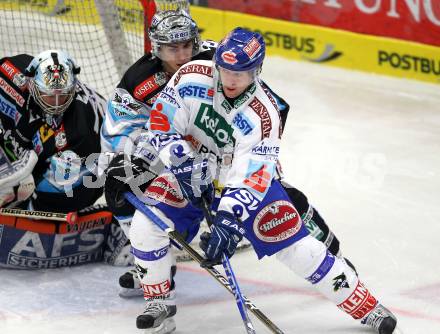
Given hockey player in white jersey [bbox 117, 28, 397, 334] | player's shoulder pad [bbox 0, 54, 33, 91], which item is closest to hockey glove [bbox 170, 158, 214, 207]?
hockey player in white jersey [bbox 117, 28, 397, 334]

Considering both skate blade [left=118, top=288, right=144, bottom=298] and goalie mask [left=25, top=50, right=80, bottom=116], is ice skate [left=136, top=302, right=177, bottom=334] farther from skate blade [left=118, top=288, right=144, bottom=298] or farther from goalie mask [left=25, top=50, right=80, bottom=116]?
goalie mask [left=25, top=50, right=80, bottom=116]

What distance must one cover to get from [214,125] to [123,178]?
0.42m

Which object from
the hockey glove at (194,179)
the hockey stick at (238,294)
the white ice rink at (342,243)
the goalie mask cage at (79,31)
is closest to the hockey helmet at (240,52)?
the hockey glove at (194,179)

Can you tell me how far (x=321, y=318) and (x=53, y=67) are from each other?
1.54 m

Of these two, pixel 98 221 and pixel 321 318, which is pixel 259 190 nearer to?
pixel 321 318

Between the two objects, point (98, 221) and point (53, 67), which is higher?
point (53, 67)

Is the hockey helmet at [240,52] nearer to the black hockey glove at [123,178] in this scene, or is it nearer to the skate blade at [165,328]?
the black hockey glove at [123,178]

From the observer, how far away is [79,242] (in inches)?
178

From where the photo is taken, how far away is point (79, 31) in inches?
262

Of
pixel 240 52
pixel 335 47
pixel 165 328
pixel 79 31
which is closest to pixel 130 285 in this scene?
pixel 165 328

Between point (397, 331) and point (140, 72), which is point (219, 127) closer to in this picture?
point (140, 72)

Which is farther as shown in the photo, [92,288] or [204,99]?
[92,288]

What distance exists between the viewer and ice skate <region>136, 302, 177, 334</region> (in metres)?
3.82

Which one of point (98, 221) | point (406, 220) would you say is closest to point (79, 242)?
point (98, 221)
